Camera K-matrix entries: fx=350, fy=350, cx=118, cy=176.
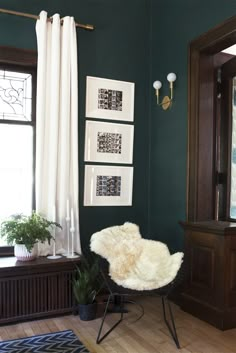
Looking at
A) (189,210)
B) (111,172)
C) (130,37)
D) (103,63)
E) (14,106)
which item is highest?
(130,37)

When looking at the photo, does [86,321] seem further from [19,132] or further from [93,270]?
[19,132]

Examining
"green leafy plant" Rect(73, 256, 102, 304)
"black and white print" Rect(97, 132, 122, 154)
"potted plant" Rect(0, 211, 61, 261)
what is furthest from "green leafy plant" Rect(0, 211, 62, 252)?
"black and white print" Rect(97, 132, 122, 154)

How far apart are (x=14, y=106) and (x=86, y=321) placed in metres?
2.16

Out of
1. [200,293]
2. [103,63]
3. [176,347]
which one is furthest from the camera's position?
[103,63]

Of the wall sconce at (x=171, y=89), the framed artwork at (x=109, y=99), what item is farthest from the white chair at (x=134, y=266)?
the wall sconce at (x=171, y=89)

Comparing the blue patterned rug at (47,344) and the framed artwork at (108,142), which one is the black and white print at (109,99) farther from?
the blue patterned rug at (47,344)

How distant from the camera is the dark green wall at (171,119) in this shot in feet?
11.4

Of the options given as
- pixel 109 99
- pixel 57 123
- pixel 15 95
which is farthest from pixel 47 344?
pixel 109 99

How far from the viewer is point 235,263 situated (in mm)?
2918

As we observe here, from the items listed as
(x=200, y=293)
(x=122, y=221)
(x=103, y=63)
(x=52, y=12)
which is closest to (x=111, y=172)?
(x=122, y=221)

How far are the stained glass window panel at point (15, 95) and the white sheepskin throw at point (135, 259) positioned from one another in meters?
1.53

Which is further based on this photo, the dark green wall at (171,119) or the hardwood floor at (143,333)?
the dark green wall at (171,119)

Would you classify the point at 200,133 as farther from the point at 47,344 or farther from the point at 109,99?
the point at 47,344

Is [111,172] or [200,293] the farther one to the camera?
[111,172]
